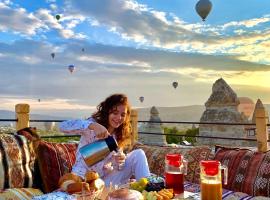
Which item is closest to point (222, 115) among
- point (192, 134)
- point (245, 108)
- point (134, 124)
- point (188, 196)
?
point (192, 134)

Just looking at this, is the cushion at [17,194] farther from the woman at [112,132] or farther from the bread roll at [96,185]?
the bread roll at [96,185]

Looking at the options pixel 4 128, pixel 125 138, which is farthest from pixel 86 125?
pixel 4 128

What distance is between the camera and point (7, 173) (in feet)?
10.1

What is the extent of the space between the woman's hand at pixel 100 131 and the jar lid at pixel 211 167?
85cm

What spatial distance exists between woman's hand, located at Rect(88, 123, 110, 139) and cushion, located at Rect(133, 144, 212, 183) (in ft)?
4.10

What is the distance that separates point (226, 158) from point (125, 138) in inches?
40.1

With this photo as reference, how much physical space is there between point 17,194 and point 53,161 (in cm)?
62

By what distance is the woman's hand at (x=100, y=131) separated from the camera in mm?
2556

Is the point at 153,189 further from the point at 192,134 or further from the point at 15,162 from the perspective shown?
the point at 192,134

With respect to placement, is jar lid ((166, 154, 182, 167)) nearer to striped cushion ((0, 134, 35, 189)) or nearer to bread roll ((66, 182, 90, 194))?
bread roll ((66, 182, 90, 194))

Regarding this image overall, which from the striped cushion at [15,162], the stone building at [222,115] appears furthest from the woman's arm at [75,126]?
the stone building at [222,115]

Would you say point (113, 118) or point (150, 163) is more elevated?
point (113, 118)

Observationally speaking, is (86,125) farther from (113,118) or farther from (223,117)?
(223,117)

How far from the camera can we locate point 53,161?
3486mm
